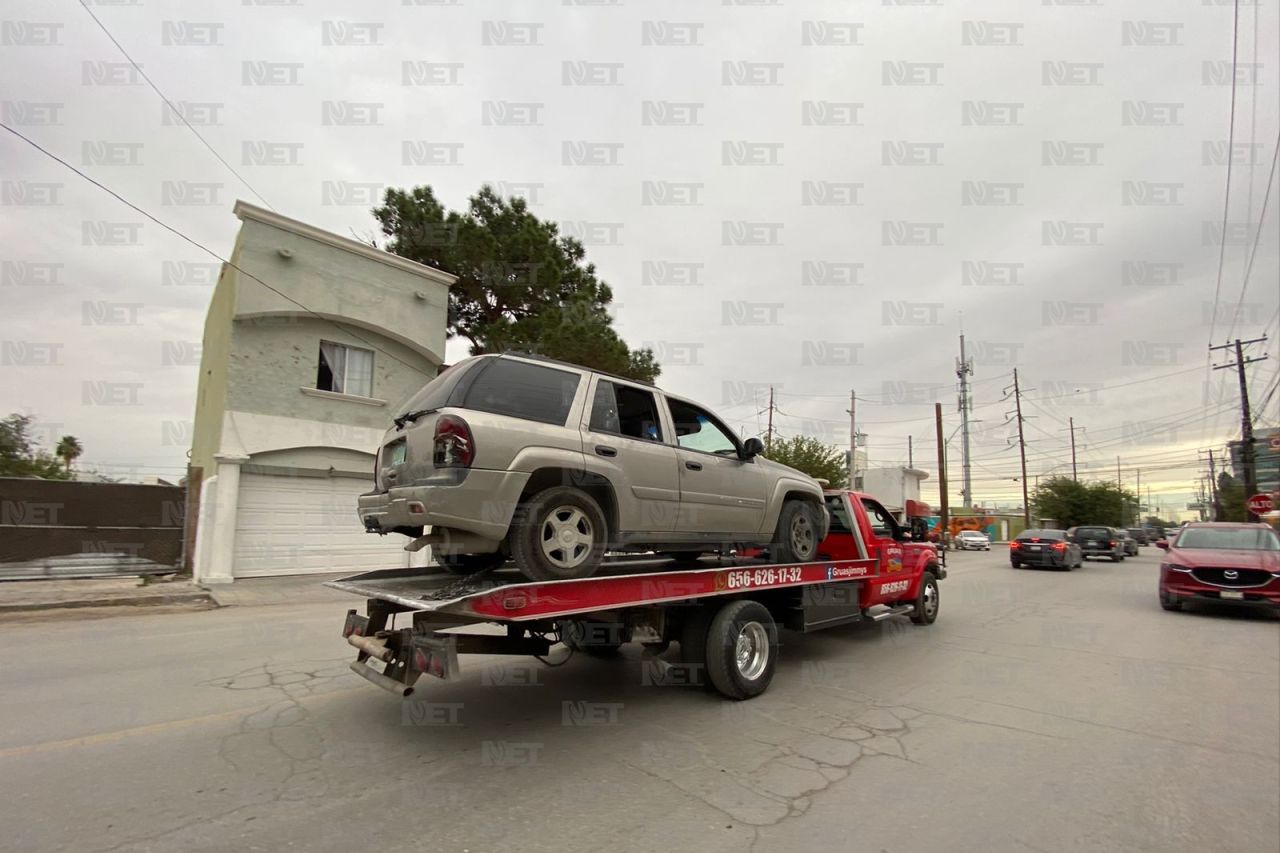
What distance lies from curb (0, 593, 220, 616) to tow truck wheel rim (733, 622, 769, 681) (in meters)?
9.80

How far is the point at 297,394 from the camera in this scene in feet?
48.0

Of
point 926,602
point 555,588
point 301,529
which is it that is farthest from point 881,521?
point 301,529

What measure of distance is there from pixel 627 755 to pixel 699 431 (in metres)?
2.78

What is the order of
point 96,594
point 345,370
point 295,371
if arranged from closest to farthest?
point 96,594, point 295,371, point 345,370

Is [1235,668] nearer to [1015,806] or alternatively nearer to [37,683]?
[1015,806]

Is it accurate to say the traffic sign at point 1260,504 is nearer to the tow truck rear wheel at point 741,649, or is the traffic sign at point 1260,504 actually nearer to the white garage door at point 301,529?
the tow truck rear wheel at point 741,649

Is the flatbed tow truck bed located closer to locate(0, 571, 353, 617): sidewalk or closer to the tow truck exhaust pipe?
the tow truck exhaust pipe

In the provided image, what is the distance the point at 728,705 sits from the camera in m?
5.19

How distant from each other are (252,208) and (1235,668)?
18.3 metres

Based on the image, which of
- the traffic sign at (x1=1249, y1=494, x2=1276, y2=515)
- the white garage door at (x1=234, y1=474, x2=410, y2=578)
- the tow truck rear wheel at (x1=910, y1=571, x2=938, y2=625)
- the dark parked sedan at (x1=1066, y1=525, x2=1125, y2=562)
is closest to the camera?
the tow truck rear wheel at (x1=910, y1=571, x2=938, y2=625)

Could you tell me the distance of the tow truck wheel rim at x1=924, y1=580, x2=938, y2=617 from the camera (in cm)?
926

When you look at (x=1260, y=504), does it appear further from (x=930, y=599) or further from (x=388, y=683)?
(x=388, y=683)

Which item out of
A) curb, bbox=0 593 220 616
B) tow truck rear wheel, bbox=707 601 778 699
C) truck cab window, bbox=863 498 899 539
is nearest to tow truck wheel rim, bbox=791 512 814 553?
tow truck rear wheel, bbox=707 601 778 699

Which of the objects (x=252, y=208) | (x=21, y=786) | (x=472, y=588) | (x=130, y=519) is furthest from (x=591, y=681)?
(x=252, y=208)
